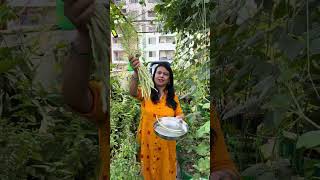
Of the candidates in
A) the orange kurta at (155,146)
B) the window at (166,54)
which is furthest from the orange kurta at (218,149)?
the orange kurta at (155,146)

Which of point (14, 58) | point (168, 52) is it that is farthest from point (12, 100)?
point (168, 52)

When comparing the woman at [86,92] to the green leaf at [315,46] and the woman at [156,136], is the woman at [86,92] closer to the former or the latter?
the green leaf at [315,46]

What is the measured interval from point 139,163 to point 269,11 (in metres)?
1.54

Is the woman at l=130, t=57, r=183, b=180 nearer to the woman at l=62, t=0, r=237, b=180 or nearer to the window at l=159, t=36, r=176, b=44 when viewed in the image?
the window at l=159, t=36, r=176, b=44

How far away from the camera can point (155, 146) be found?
1.97 metres

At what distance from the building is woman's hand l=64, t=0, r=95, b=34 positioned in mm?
336

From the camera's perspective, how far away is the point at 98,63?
629mm

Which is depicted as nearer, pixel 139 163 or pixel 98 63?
pixel 98 63

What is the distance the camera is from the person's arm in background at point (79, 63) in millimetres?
592

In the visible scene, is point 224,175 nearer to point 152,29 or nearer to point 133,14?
point 133,14

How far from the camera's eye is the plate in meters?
1.77

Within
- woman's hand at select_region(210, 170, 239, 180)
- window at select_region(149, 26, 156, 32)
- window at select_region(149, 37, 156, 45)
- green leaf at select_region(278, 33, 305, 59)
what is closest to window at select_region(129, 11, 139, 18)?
window at select_region(149, 26, 156, 32)

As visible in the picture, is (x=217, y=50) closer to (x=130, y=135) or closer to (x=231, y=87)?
(x=231, y=87)

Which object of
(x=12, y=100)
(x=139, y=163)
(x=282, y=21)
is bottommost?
(x=139, y=163)
